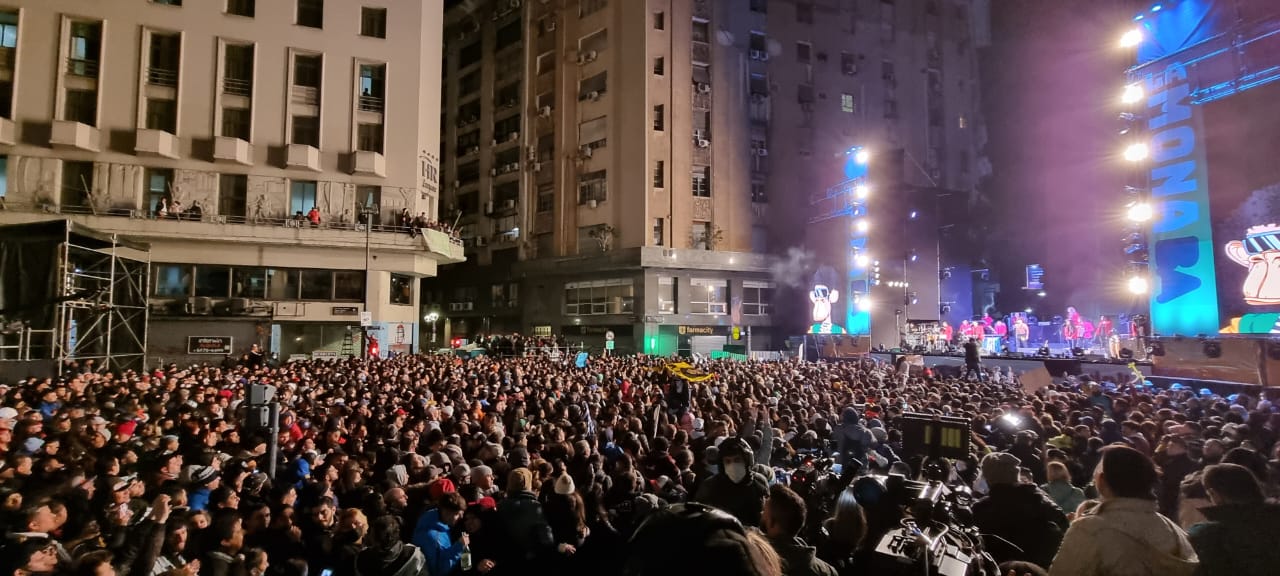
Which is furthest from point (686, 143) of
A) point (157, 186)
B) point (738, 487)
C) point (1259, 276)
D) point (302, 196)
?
point (738, 487)

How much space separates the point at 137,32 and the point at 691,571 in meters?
37.3

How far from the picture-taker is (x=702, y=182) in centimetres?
3888

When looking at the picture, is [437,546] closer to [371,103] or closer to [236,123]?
[371,103]

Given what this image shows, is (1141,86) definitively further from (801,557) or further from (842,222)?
(801,557)

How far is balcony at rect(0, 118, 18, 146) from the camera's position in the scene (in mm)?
25547

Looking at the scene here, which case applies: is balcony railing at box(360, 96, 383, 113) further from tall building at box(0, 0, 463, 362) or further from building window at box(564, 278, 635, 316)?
building window at box(564, 278, 635, 316)

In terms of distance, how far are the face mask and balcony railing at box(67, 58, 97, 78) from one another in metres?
35.9

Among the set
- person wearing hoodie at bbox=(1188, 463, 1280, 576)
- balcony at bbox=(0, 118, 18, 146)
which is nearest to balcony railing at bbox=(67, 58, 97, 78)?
balcony at bbox=(0, 118, 18, 146)

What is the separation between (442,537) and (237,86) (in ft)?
A: 106

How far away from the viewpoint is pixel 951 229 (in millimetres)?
45438

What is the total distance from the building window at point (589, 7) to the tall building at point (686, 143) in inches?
4.1

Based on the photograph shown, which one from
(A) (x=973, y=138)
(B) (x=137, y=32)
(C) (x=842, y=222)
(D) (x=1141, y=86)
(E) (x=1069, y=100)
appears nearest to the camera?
(D) (x=1141, y=86)

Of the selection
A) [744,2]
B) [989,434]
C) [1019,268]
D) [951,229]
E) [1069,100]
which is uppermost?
[744,2]

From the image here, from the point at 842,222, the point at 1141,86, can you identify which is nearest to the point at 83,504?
the point at 1141,86
